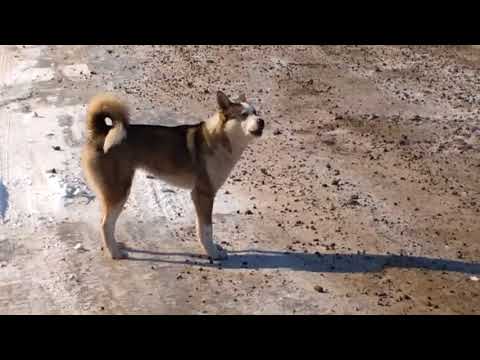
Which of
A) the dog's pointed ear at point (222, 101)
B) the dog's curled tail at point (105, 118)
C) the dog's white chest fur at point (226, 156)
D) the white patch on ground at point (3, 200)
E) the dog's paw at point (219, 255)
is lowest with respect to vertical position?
the dog's paw at point (219, 255)

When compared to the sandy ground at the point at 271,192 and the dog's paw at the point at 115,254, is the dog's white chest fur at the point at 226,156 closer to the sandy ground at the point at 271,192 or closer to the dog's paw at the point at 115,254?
the sandy ground at the point at 271,192

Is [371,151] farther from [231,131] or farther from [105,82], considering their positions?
[105,82]

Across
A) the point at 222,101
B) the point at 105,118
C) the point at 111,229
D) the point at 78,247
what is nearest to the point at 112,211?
the point at 111,229

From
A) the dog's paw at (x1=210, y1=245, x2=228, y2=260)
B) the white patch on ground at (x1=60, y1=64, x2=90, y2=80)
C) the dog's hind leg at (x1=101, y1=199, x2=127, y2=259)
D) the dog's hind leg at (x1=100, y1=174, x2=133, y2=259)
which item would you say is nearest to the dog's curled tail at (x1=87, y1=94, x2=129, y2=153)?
the dog's hind leg at (x1=100, y1=174, x2=133, y2=259)

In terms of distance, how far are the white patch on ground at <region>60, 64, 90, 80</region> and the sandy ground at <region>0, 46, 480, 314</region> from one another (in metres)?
0.05

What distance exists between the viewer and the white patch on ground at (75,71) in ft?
38.4

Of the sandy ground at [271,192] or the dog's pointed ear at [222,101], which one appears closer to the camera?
the sandy ground at [271,192]

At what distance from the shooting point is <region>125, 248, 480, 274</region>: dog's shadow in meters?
7.21

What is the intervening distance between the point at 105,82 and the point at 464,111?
5.34 meters

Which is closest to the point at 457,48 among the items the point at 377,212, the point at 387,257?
the point at 377,212

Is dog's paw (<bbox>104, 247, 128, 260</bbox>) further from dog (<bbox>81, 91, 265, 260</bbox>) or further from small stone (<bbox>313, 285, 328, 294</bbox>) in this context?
small stone (<bbox>313, 285, 328, 294</bbox>)

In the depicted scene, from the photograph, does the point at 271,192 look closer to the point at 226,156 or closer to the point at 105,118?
the point at 226,156

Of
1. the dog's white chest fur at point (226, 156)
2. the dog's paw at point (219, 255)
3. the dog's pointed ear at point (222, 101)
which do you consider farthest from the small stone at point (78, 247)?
the dog's pointed ear at point (222, 101)

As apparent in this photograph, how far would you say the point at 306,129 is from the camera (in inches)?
405
